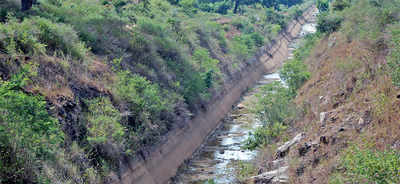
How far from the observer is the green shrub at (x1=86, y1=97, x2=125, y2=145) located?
1842 cm

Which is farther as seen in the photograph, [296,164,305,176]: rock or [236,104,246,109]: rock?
[236,104,246,109]: rock

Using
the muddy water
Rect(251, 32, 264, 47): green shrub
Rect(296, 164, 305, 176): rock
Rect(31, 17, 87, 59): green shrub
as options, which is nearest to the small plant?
the muddy water

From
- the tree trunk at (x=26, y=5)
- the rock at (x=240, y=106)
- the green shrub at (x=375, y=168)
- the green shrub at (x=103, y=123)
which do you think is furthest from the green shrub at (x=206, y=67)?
the green shrub at (x=375, y=168)

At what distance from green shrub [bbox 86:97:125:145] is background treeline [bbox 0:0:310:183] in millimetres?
49

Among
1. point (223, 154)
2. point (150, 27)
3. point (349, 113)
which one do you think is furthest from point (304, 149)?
point (150, 27)

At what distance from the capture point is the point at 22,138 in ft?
43.5

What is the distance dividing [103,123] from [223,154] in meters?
10.4

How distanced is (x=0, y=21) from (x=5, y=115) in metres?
11.1

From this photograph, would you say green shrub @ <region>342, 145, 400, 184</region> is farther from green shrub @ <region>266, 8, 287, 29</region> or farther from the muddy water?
green shrub @ <region>266, 8, 287, 29</region>

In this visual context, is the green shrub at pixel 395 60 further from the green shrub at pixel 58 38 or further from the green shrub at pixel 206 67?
the green shrub at pixel 206 67

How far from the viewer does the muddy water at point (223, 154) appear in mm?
22969

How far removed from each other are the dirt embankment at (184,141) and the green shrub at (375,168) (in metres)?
11.0

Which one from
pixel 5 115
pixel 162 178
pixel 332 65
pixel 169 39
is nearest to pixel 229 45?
pixel 169 39

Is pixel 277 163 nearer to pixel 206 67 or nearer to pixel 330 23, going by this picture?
pixel 206 67
